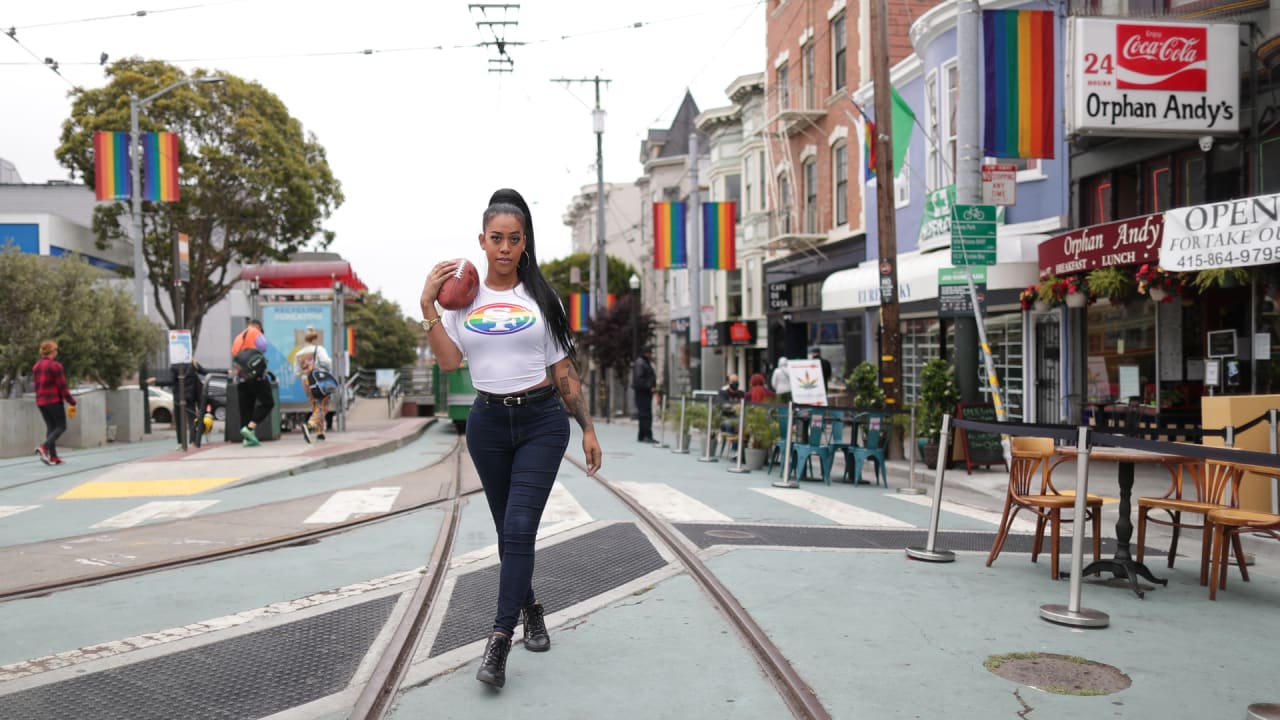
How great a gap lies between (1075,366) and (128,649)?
48.8ft

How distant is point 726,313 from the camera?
3981 centimetres

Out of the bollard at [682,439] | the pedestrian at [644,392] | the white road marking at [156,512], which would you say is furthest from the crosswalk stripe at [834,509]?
the pedestrian at [644,392]

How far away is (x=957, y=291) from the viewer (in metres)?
14.4

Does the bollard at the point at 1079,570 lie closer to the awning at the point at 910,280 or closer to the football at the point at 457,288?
the football at the point at 457,288

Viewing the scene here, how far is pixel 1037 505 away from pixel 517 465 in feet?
12.1

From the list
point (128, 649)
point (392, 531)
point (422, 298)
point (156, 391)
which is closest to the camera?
point (422, 298)

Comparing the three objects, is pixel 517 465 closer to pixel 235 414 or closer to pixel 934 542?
pixel 934 542

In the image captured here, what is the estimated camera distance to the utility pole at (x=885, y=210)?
1430cm

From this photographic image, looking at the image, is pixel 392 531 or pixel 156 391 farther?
pixel 156 391

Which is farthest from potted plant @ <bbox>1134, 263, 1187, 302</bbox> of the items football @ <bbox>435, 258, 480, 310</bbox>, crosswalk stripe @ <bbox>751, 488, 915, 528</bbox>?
football @ <bbox>435, 258, 480, 310</bbox>

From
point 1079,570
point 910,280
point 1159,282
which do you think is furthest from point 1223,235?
point 910,280

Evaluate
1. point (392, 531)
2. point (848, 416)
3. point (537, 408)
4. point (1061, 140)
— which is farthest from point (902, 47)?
point (537, 408)

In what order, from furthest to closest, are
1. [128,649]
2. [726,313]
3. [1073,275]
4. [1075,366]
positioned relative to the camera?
[726,313] → [1075,366] → [1073,275] → [128,649]

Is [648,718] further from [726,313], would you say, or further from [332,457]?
[726,313]
